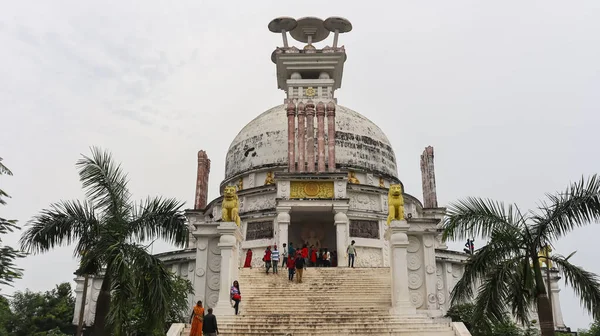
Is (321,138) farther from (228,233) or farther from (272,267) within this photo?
(228,233)

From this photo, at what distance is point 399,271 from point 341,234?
10153 mm

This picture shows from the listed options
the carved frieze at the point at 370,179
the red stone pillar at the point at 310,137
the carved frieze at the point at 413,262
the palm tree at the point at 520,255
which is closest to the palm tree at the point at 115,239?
the palm tree at the point at 520,255

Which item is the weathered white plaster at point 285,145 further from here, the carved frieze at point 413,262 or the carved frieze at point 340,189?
the carved frieze at point 413,262

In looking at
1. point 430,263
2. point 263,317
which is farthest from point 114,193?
point 430,263

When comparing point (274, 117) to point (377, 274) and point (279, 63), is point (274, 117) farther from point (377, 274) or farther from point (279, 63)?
point (377, 274)

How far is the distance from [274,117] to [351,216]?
37.2 feet

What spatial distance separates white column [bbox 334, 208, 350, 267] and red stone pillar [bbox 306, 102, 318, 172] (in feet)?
10.6

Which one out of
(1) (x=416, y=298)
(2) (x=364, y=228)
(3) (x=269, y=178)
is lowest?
(1) (x=416, y=298)

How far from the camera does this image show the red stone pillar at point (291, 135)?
31109 millimetres

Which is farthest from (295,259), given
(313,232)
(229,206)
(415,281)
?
(313,232)

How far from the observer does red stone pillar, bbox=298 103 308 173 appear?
1214 inches

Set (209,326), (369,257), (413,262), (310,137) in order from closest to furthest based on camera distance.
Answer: (209,326) → (413,262) → (369,257) → (310,137)

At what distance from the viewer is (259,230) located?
3072cm

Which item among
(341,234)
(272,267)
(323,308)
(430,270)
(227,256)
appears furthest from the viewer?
(341,234)
